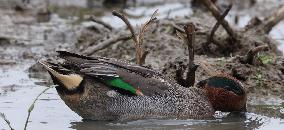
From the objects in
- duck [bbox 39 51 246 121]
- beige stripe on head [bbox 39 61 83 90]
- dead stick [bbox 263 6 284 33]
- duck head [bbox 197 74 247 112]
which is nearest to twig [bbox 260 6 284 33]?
dead stick [bbox 263 6 284 33]

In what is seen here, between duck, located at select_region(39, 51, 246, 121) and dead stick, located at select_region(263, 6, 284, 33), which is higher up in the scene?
dead stick, located at select_region(263, 6, 284, 33)

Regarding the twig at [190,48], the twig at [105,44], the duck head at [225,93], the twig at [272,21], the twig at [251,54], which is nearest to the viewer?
the duck head at [225,93]

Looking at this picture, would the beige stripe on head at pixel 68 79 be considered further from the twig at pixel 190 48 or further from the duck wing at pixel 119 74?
the twig at pixel 190 48

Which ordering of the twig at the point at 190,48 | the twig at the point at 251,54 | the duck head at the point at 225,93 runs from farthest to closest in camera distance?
the twig at the point at 251,54 → the twig at the point at 190,48 → the duck head at the point at 225,93

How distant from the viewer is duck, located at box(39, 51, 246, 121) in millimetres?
7672

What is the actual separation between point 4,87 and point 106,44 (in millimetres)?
1825

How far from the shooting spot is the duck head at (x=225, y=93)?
8117mm

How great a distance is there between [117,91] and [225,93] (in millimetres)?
1151

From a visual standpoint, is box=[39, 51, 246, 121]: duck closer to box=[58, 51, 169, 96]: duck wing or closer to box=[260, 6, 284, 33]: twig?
box=[58, 51, 169, 96]: duck wing

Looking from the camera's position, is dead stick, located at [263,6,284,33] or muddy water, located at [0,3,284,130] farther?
dead stick, located at [263,6,284,33]

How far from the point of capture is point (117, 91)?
7.71 m

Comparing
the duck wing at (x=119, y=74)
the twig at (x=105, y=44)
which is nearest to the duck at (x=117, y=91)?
the duck wing at (x=119, y=74)

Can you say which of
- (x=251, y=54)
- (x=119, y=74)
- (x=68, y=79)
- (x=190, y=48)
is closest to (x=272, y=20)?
(x=251, y=54)

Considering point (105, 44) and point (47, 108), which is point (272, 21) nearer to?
point (105, 44)
